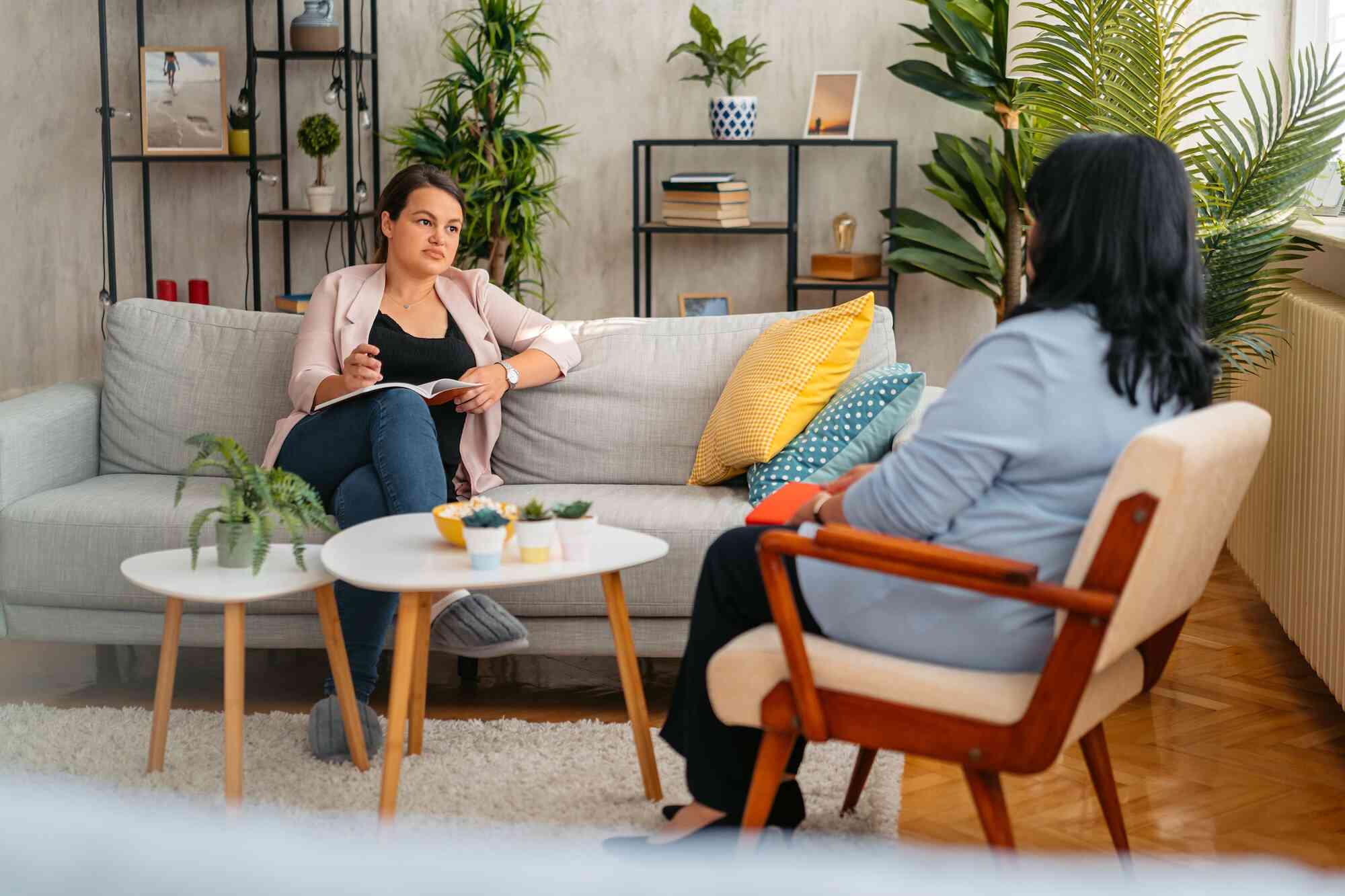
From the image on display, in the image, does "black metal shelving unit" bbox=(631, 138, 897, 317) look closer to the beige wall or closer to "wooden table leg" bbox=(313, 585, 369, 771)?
the beige wall

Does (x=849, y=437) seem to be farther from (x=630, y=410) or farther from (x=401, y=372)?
(x=401, y=372)

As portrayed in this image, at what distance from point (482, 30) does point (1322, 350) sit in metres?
2.90

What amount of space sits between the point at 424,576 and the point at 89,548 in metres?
1.11

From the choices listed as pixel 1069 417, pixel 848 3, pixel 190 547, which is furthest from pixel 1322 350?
pixel 848 3

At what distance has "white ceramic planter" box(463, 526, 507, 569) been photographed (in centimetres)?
197

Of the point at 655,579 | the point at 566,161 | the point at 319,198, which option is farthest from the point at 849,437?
the point at 319,198

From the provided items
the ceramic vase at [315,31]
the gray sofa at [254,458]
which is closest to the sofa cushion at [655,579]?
the gray sofa at [254,458]

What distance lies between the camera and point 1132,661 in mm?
1829

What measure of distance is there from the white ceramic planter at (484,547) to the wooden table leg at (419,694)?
279 mm

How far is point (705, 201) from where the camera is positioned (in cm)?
461

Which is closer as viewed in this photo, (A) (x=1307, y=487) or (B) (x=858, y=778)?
(B) (x=858, y=778)

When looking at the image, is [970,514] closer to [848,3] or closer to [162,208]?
[848,3]

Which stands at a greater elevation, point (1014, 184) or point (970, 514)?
point (1014, 184)

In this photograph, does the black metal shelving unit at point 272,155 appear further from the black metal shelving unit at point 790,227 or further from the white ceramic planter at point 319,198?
the black metal shelving unit at point 790,227
